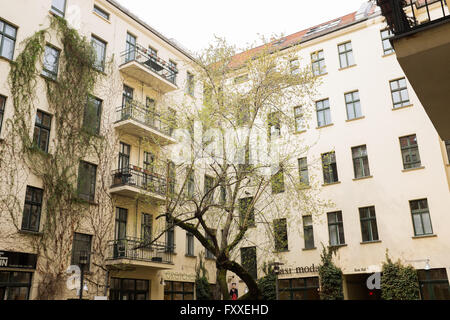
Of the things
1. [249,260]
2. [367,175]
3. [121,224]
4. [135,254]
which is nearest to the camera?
Result: [135,254]

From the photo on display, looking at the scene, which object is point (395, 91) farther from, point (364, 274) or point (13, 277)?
point (13, 277)

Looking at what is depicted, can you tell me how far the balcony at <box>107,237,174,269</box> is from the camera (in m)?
19.5

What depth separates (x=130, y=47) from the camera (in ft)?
80.8

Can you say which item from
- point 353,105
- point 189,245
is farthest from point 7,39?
point 353,105

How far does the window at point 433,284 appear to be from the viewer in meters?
20.3

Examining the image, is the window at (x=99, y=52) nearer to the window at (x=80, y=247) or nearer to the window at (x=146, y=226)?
the window at (x=146, y=226)

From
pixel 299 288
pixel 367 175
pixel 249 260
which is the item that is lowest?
pixel 299 288

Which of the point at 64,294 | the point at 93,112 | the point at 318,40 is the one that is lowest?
the point at 64,294

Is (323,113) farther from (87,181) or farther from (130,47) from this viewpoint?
(87,181)

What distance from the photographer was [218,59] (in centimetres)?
1745

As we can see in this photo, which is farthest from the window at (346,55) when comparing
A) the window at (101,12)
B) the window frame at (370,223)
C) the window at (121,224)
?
the window at (121,224)

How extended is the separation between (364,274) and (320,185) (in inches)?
225

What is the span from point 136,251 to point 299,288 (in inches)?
399
